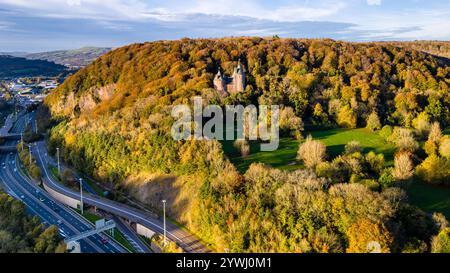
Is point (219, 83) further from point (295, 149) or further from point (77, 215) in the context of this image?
point (77, 215)

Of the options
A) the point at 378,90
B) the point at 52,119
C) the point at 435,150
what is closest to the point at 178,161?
the point at 435,150

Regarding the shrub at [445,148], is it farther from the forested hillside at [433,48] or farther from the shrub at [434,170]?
the forested hillside at [433,48]

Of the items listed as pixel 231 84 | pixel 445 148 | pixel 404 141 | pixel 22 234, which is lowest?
pixel 22 234

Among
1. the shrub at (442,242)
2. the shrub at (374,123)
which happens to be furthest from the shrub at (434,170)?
the shrub at (374,123)

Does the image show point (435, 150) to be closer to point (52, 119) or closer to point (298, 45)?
point (298, 45)

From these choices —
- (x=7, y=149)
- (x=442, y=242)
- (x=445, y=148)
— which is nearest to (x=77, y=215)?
(x=442, y=242)
